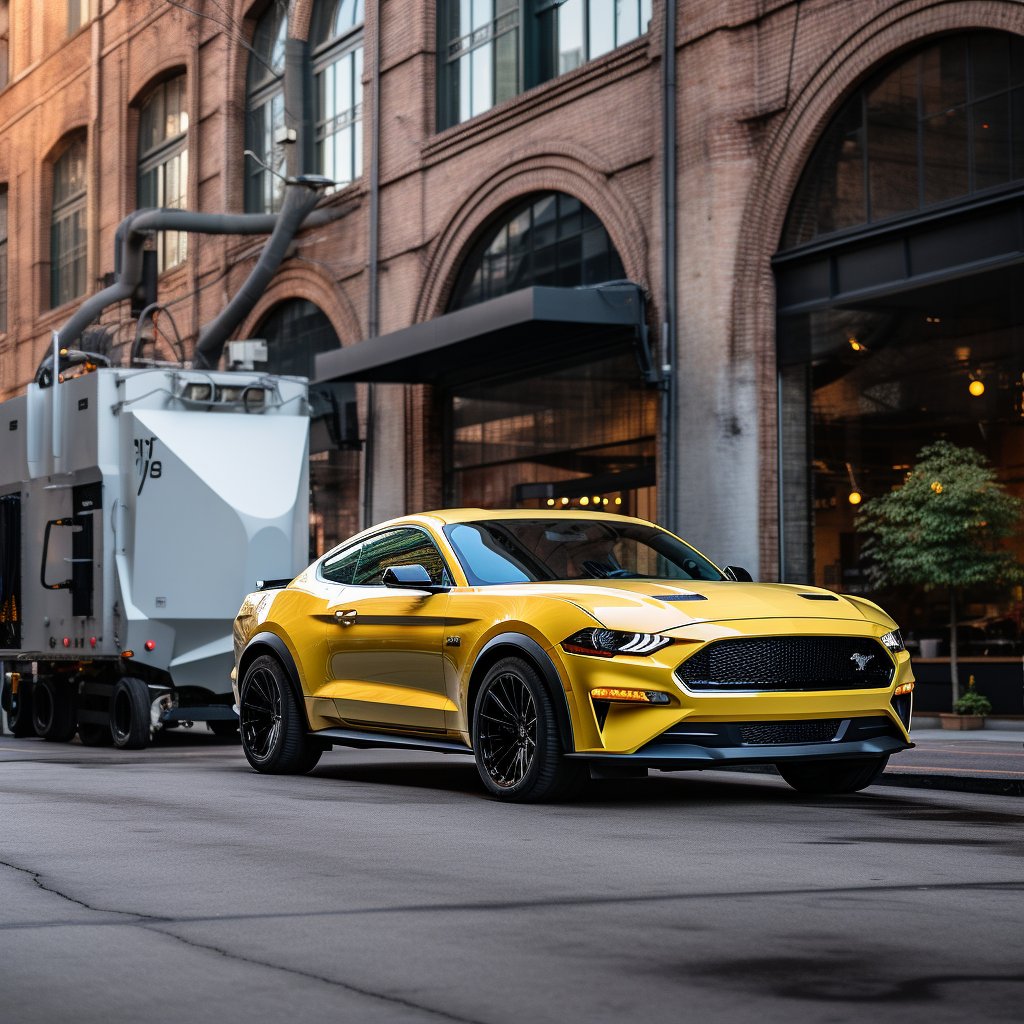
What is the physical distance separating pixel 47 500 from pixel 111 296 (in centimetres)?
1902

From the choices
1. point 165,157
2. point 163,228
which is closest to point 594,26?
point 163,228

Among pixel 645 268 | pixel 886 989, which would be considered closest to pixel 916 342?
pixel 645 268

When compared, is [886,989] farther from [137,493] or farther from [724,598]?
[137,493]

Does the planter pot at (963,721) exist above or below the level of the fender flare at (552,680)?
below

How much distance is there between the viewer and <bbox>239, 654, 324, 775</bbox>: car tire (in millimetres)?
10922

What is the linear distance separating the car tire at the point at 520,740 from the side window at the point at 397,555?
103 cm

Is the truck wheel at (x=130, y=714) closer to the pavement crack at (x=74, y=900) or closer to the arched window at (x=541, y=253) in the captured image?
the pavement crack at (x=74, y=900)

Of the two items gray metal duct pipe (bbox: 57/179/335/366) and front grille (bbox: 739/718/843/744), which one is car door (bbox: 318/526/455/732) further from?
gray metal duct pipe (bbox: 57/179/335/366)

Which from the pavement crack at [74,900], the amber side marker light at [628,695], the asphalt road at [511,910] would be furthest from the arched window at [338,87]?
the pavement crack at [74,900]

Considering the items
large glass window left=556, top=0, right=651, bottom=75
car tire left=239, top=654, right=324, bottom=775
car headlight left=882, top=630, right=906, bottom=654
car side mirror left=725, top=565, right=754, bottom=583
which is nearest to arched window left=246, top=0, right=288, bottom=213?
large glass window left=556, top=0, right=651, bottom=75

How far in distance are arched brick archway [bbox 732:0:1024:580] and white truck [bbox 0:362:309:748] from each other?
646 centimetres

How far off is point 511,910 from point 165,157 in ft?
113

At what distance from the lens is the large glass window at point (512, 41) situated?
23188 millimetres

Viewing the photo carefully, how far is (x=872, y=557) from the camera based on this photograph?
1939cm
